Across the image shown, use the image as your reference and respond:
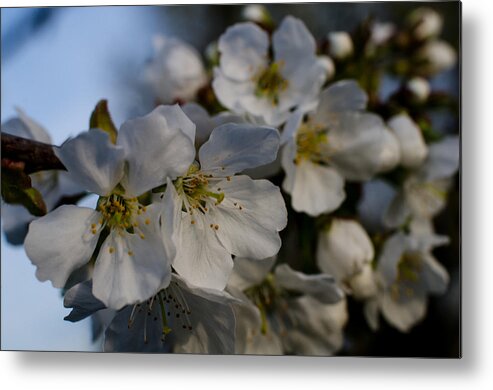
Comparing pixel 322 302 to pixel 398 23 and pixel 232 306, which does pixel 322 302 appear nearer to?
pixel 232 306

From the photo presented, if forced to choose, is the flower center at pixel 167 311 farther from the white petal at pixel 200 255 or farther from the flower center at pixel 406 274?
the flower center at pixel 406 274

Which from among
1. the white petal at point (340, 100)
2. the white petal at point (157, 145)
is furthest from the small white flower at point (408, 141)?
the white petal at point (157, 145)

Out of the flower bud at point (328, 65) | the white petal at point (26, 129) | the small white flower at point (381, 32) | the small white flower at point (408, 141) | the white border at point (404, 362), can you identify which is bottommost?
the white border at point (404, 362)

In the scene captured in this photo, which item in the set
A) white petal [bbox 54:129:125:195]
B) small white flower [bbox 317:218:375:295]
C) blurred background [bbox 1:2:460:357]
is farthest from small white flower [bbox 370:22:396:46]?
white petal [bbox 54:129:125:195]

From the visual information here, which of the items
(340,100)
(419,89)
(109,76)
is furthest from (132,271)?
(419,89)

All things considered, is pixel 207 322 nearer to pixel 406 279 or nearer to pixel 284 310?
pixel 284 310

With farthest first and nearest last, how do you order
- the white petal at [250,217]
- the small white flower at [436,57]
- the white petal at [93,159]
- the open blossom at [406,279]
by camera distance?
1. the small white flower at [436,57]
2. the open blossom at [406,279]
3. the white petal at [250,217]
4. the white petal at [93,159]

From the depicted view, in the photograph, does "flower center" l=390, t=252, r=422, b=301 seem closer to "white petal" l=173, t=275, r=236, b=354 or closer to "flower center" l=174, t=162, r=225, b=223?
"white petal" l=173, t=275, r=236, b=354
